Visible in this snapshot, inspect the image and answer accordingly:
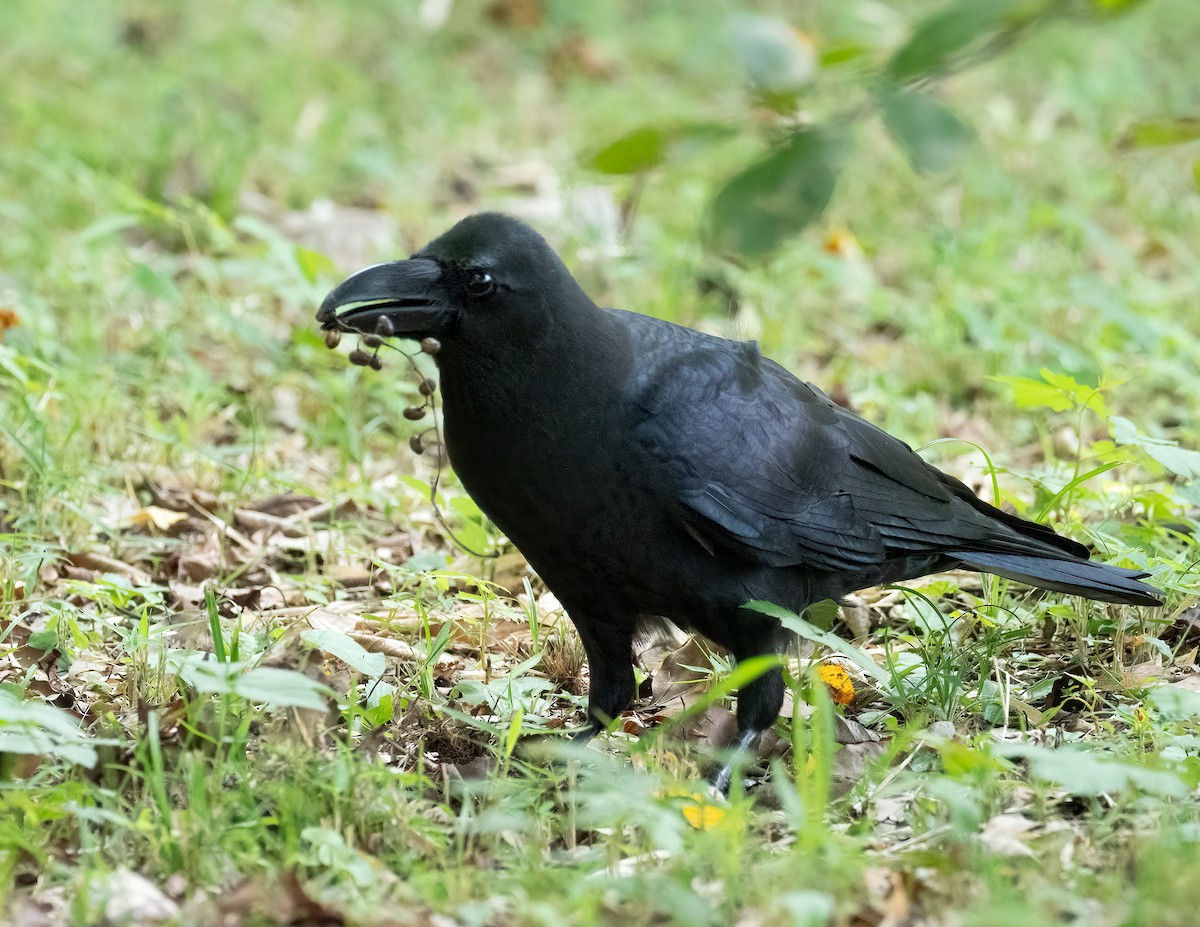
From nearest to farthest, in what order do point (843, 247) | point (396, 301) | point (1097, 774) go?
point (1097, 774)
point (396, 301)
point (843, 247)

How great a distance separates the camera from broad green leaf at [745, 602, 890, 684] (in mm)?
2848

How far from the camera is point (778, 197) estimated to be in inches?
62.7

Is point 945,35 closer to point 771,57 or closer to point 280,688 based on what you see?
point 771,57

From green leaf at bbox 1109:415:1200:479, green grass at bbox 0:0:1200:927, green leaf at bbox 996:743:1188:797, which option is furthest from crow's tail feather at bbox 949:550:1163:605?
green leaf at bbox 996:743:1188:797

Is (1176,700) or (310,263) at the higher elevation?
(310,263)

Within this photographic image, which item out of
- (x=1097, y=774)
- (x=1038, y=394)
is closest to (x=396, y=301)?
(x=1097, y=774)

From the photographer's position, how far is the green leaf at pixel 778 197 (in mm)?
1584

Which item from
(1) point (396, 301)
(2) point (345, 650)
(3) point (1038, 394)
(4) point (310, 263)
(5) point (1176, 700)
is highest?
(4) point (310, 263)

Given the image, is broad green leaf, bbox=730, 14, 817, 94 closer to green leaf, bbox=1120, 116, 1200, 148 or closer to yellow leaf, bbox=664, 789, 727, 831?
green leaf, bbox=1120, 116, 1200, 148

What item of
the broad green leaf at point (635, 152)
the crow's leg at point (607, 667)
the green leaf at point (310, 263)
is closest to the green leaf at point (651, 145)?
the broad green leaf at point (635, 152)

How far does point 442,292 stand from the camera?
118 inches

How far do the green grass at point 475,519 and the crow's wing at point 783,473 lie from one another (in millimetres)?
262

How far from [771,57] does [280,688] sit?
4.68 feet

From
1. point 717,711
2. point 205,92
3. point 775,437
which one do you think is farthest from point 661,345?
point 205,92
